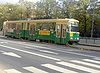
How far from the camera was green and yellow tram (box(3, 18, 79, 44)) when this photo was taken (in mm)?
34312

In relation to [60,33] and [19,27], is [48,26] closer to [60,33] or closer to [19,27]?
[60,33]

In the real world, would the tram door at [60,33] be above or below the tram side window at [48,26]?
below

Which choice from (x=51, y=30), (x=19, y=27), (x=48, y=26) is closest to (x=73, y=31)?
(x=51, y=30)

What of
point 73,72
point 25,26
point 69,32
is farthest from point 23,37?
point 73,72

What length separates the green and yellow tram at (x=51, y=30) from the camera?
34.3 m

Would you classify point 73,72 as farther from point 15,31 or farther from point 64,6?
point 64,6

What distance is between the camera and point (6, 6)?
96.7 meters

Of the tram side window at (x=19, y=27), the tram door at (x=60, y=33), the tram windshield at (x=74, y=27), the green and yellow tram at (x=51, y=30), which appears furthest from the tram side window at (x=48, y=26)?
the tram side window at (x=19, y=27)

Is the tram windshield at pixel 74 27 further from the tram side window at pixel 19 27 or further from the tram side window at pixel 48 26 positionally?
the tram side window at pixel 19 27

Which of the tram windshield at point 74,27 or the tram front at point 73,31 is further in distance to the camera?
the tram windshield at point 74,27

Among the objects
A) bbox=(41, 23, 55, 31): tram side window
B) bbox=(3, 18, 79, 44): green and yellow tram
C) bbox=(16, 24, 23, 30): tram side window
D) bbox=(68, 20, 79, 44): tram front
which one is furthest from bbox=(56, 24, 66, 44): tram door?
bbox=(16, 24, 23, 30): tram side window

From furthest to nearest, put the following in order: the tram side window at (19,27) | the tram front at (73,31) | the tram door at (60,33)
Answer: the tram side window at (19,27) → the tram door at (60,33) → the tram front at (73,31)

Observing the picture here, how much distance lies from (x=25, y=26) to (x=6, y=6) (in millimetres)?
53704

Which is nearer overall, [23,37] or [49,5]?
[23,37]
